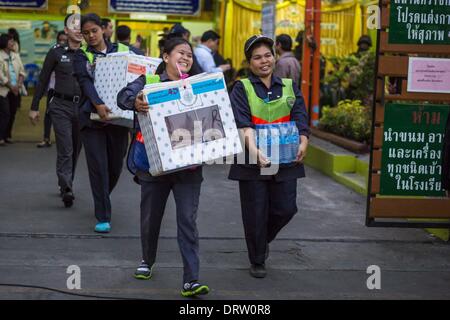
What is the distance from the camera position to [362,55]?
14.1 meters

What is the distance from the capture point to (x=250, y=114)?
618 cm

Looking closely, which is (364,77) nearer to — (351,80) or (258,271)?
(351,80)

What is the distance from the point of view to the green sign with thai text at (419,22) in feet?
23.7

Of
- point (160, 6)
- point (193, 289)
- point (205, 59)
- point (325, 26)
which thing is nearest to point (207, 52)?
point (205, 59)

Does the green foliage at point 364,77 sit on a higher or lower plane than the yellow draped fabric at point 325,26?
lower

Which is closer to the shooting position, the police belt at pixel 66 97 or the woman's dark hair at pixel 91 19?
the woman's dark hair at pixel 91 19

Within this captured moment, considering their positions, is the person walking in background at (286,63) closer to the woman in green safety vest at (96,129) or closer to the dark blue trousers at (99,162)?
the woman in green safety vest at (96,129)

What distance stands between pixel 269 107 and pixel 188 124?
3.03 feet

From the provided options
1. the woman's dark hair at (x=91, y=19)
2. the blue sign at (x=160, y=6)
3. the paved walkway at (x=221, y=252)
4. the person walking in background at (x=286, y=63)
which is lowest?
the paved walkway at (x=221, y=252)

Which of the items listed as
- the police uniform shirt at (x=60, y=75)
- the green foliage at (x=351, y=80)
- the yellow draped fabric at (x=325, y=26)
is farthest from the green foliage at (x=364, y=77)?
the police uniform shirt at (x=60, y=75)

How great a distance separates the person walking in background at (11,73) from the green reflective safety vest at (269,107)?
8376 millimetres

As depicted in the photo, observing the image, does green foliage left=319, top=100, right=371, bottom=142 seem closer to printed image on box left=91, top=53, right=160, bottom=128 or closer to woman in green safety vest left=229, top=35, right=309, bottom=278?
printed image on box left=91, top=53, right=160, bottom=128
